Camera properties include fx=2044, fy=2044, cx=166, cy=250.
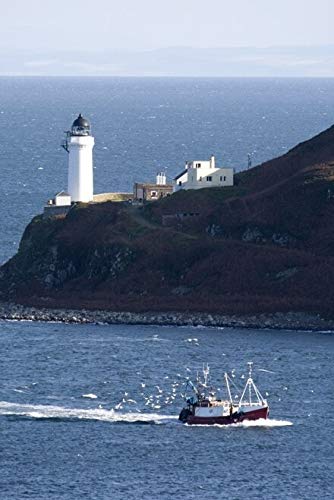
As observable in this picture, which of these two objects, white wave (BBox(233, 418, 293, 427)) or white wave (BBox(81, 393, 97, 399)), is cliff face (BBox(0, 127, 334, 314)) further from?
white wave (BBox(233, 418, 293, 427))

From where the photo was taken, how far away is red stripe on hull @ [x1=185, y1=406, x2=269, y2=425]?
11325cm

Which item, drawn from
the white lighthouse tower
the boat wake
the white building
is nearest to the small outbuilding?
the white building

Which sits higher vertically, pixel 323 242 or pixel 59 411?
pixel 323 242

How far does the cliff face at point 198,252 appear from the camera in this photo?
5861 inches

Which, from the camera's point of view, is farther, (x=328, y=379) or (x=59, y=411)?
(x=328, y=379)

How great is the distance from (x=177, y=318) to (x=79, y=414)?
A: 31.1 metres

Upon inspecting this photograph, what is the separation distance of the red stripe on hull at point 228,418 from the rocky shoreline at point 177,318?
27.9 meters

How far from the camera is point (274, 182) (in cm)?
16800

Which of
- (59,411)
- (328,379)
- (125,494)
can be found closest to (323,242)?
(328,379)

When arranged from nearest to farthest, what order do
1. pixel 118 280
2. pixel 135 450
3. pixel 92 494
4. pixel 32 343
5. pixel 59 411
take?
pixel 92 494 < pixel 135 450 < pixel 59 411 < pixel 32 343 < pixel 118 280

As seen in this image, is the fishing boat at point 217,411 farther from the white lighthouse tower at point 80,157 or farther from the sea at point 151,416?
the white lighthouse tower at point 80,157

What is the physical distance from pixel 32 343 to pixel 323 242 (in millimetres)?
30365

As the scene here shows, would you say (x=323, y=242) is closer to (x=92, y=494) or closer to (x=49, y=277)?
(x=49, y=277)

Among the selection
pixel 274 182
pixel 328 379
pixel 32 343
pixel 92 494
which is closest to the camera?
pixel 92 494
